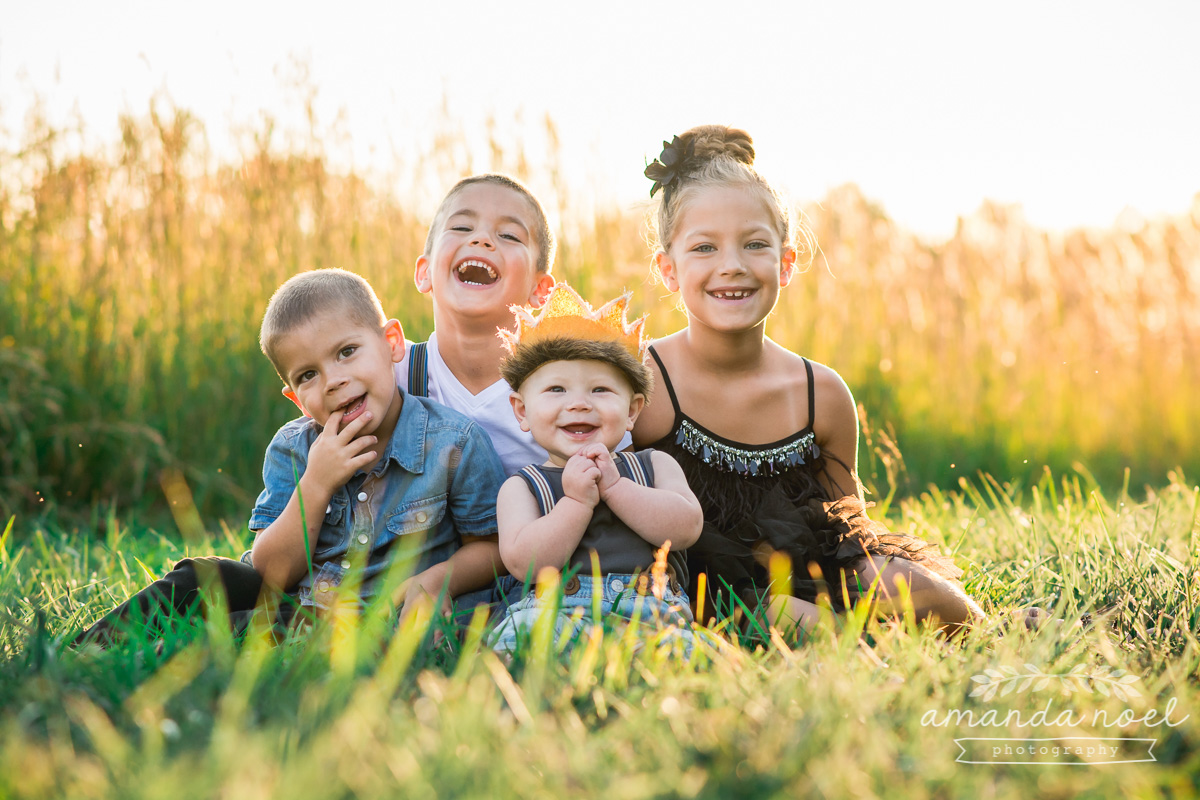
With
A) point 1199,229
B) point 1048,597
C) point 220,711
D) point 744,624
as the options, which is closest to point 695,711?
point 220,711

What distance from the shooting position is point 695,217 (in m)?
2.59

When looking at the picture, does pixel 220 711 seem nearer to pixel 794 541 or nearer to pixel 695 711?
pixel 695 711

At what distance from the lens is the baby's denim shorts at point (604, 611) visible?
1728 mm

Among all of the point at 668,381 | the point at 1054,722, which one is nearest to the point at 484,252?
the point at 668,381

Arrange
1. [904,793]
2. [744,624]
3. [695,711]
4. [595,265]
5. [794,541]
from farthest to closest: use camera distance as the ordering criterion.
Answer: [595,265], [794,541], [744,624], [695,711], [904,793]

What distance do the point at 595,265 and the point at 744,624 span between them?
2.93 meters

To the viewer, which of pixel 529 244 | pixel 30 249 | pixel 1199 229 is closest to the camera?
pixel 529 244

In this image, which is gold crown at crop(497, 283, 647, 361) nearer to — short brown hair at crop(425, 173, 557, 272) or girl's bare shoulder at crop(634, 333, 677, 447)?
girl's bare shoulder at crop(634, 333, 677, 447)

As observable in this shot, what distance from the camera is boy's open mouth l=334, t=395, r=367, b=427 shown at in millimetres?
2230

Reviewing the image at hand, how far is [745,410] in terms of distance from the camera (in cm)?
270

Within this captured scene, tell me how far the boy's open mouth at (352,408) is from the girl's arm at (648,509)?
24.6 inches

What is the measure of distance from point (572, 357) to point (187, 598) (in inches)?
41.4

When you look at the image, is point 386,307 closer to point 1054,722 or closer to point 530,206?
point 530,206

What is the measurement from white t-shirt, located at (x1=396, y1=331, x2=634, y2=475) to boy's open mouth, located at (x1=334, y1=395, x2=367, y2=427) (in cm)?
27
